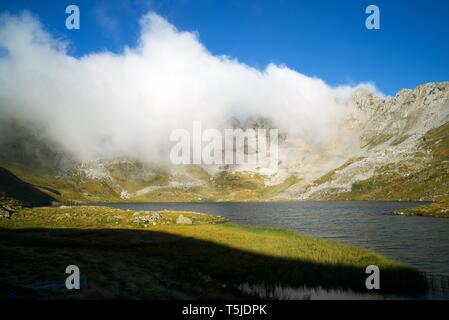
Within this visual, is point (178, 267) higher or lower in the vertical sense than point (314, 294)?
higher

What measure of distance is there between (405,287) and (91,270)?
3309 cm

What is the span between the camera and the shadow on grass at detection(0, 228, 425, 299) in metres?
28.9

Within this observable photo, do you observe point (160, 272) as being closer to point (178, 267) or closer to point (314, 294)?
point (178, 267)

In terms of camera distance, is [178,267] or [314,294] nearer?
[314,294]

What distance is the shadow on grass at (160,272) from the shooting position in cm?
2889

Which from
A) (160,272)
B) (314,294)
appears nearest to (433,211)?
(314,294)

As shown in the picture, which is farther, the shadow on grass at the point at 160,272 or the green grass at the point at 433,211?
the green grass at the point at 433,211

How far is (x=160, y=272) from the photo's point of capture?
38.1 metres

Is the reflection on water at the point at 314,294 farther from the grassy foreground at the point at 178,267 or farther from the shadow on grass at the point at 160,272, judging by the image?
the grassy foreground at the point at 178,267

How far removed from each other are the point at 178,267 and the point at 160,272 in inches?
145

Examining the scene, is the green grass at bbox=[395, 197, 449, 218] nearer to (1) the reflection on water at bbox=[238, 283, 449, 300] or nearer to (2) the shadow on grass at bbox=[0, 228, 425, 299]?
(2) the shadow on grass at bbox=[0, 228, 425, 299]

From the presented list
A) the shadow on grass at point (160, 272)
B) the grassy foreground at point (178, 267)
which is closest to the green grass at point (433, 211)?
the grassy foreground at point (178, 267)

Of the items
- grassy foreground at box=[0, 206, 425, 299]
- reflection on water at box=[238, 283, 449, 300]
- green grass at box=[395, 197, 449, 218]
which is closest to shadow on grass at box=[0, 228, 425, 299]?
grassy foreground at box=[0, 206, 425, 299]
